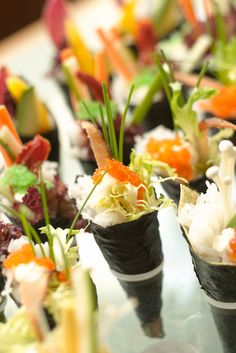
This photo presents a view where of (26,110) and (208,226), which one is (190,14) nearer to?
(26,110)

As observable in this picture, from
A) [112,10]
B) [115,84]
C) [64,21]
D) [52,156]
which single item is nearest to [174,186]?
[52,156]

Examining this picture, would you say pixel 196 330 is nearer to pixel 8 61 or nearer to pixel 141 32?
pixel 141 32

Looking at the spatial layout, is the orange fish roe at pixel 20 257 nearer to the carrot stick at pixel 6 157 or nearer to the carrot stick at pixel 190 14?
the carrot stick at pixel 6 157

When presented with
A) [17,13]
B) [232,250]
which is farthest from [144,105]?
[17,13]

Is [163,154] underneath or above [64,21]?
underneath

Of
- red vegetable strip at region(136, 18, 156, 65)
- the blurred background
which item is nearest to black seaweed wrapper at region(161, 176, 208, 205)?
red vegetable strip at region(136, 18, 156, 65)

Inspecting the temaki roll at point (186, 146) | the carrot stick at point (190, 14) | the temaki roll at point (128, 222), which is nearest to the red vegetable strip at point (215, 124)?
the temaki roll at point (186, 146)
